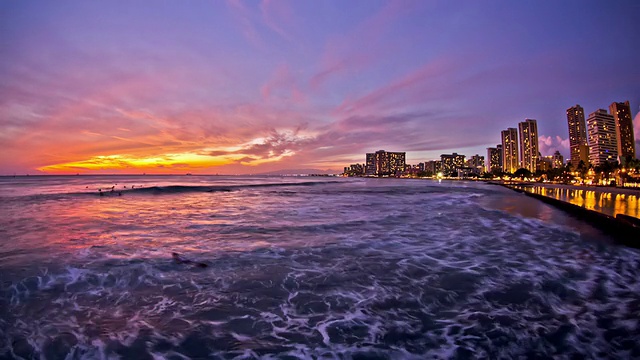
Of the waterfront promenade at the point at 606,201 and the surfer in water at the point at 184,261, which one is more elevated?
the surfer in water at the point at 184,261

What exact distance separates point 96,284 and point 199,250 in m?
3.30

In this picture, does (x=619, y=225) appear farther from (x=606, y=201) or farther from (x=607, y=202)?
(x=606, y=201)

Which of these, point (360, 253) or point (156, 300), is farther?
point (360, 253)

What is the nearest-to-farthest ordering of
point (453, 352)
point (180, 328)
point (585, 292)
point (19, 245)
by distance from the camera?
1. point (453, 352)
2. point (180, 328)
3. point (585, 292)
4. point (19, 245)

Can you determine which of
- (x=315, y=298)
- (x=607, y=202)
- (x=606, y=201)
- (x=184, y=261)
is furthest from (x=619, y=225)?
(x=606, y=201)

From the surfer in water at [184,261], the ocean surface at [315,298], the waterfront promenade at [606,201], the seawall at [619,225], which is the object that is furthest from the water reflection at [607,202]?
the surfer in water at [184,261]

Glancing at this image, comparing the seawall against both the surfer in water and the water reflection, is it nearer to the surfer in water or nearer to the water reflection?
the water reflection

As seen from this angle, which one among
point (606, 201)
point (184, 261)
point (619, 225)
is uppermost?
point (184, 261)

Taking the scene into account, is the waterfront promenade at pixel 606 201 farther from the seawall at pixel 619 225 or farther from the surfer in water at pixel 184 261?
the surfer in water at pixel 184 261

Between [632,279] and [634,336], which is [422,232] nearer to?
[632,279]

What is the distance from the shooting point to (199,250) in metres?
9.91

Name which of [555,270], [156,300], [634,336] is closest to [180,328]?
[156,300]

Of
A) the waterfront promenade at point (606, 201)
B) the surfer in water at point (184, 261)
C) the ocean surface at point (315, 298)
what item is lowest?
the waterfront promenade at point (606, 201)

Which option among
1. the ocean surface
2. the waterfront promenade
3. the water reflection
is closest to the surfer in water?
the ocean surface
